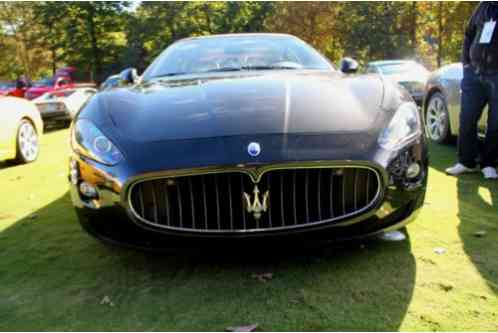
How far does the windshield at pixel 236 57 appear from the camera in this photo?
3615 millimetres

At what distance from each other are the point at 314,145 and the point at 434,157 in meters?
3.48

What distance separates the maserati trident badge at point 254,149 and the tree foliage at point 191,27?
2739cm

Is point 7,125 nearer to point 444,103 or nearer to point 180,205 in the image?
point 180,205

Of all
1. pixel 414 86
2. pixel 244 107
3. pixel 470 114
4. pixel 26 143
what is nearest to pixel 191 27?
pixel 414 86

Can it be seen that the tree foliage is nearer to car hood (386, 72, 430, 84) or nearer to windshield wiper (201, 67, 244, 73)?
car hood (386, 72, 430, 84)

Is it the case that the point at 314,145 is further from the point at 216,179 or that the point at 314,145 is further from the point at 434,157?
the point at 434,157

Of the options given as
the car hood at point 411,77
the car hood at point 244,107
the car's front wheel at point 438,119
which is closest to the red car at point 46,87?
the car hood at point 411,77

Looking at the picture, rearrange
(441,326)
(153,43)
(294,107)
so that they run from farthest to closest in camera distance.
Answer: (153,43) < (294,107) < (441,326)

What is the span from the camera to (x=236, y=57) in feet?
12.2

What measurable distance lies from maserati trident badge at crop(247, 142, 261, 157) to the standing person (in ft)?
9.20

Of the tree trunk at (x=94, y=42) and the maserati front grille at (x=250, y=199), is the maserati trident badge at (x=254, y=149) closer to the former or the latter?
the maserati front grille at (x=250, y=199)

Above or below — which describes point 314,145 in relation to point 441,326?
above

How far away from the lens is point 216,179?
2273mm

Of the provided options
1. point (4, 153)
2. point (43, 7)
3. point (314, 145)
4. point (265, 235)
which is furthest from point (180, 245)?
point (43, 7)
